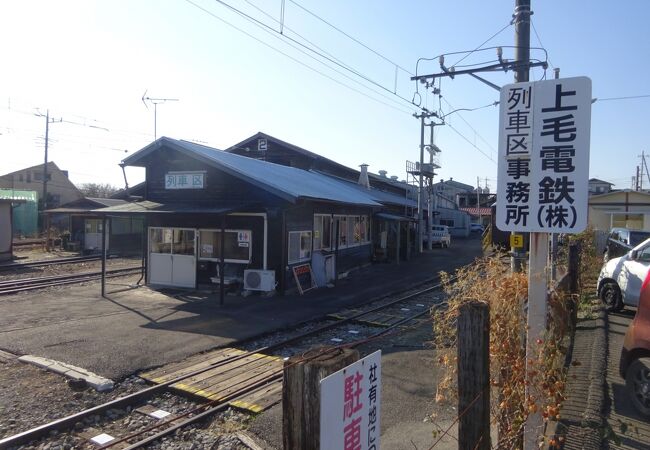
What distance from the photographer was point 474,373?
3375 millimetres

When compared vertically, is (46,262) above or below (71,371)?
above

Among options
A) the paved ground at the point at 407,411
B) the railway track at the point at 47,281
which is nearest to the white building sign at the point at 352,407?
the paved ground at the point at 407,411

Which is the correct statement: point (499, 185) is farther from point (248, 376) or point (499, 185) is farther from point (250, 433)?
point (248, 376)

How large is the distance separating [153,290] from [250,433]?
11290 millimetres

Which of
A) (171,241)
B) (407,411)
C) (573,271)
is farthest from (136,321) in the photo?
(573,271)

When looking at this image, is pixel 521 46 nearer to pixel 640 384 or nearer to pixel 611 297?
pixel 640 384

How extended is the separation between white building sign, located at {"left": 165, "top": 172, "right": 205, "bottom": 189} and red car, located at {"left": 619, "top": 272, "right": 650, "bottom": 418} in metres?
13.1

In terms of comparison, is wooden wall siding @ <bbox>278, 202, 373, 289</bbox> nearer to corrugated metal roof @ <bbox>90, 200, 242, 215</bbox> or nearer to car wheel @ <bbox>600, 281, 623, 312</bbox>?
corrugated metal roof @ <bbox>90, 200, 242, 215</bbox>

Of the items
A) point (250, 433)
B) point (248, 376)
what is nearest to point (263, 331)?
point (248, 376)

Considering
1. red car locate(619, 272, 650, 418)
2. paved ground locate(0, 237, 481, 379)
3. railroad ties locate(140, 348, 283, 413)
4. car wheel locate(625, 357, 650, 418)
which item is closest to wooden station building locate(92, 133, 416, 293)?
paved ground locate(0, 237, 481, 379)

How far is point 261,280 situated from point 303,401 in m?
12.3

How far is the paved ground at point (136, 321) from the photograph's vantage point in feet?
28.1

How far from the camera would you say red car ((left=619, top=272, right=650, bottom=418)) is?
518 cm

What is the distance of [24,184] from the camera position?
56375mm
